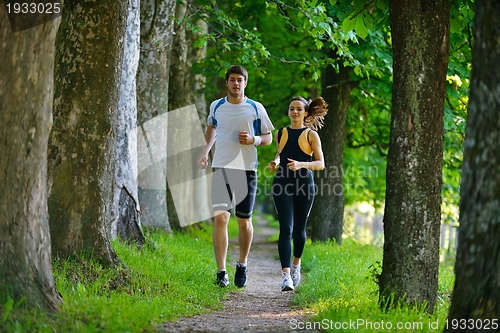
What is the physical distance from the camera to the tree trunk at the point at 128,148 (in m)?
→ 9.37

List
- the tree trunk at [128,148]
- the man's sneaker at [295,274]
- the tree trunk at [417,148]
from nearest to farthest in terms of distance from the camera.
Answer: the tree trunk at [417,148] → the man's sneaker at [295,274] → the tree trunk at [128,148]

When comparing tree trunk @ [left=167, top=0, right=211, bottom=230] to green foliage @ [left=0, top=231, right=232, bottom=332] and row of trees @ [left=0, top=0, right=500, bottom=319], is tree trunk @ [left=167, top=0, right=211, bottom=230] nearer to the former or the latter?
row of trees @ [left=0, top=0, right=500, bottom=319]

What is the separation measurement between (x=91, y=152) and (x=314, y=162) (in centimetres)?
260

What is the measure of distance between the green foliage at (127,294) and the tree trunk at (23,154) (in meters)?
0.23

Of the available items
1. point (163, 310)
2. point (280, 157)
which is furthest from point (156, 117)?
point (163, 310)

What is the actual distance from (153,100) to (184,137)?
147 inches

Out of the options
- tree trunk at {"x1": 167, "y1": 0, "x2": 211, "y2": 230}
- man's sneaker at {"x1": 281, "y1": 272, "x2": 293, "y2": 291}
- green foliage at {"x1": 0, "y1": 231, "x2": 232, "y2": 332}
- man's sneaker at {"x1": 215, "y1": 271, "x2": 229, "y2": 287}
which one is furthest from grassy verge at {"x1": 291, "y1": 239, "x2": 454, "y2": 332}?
tree trunk at {"x1": 167, "y1": 0, "x2": 211, "y2": 230}

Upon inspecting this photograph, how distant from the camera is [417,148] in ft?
19.2

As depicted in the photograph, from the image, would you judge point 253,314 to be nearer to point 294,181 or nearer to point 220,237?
point 220,237

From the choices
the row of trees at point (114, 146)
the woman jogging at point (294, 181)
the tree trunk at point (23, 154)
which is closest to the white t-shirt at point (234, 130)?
the woman jogging at point (294, 181)

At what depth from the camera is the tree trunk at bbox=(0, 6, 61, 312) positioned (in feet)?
16.7

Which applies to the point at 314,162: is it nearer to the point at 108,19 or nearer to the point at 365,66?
the point at 108,19
